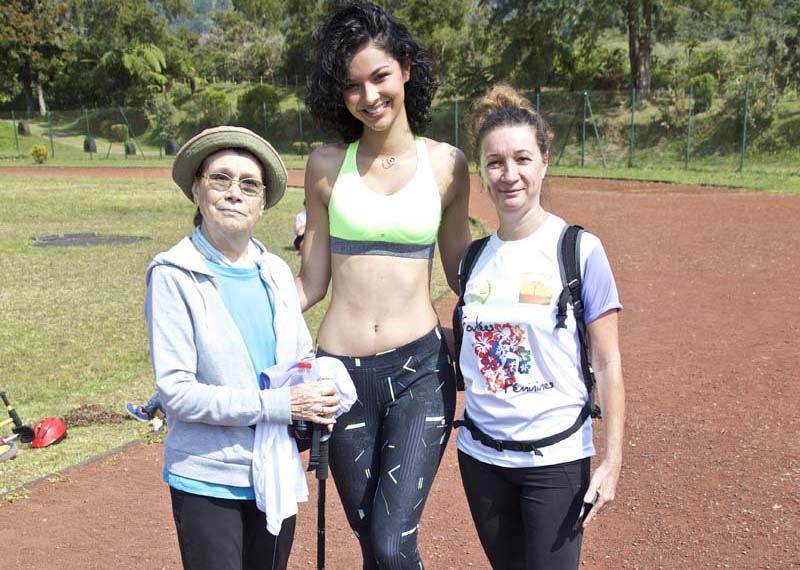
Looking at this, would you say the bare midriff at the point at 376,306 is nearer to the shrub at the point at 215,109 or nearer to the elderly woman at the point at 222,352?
the elderly woman at the point at 222,352

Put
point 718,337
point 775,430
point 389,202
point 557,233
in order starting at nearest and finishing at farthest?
1. point 557,233
2. point 389,202
3. point 775,430
4. point 718,337

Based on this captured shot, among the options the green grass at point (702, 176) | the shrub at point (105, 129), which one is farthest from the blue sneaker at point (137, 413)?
the shrub at point (105, 129)

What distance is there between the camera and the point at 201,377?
7.84 feet

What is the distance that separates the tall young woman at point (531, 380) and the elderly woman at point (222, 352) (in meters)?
0.52

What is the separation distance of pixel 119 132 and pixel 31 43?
13272 mm

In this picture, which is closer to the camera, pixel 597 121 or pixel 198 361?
pixel 198 361

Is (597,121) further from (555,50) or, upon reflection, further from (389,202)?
Result: (389,202)

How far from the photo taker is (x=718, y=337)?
7648 millimetres

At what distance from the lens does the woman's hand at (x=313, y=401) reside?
241 cm

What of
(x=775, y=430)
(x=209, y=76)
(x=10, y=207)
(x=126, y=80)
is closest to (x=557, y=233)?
(x=775, y=430)

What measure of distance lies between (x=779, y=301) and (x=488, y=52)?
1445 inches

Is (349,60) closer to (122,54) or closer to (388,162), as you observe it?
(388,162)

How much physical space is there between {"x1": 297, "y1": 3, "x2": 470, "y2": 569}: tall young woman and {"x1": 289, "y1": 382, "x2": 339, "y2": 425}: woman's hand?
31 centimetres

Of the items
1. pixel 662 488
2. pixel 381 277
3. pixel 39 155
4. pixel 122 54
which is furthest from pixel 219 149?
pixel 122 54
